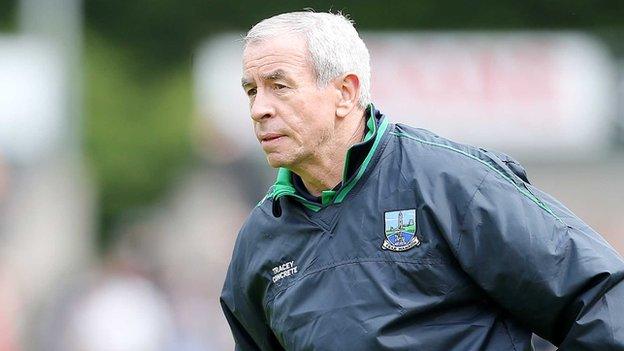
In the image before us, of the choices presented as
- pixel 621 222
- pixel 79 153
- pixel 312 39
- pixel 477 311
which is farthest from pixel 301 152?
pixel 79 153

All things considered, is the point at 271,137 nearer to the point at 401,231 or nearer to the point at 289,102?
the point at 289,102

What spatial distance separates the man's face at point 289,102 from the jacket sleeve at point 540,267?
65cm

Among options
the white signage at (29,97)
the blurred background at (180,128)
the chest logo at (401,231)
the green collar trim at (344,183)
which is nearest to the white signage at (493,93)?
the blurred background at (180,128)

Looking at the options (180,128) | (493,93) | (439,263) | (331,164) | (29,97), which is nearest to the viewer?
(439,263)

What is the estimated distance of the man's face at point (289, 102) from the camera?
523 centimetres

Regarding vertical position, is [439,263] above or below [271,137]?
below

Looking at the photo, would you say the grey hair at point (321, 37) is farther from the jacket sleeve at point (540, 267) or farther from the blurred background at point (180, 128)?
the blurred background at point (180, 128)

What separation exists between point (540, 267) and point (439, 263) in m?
0.34

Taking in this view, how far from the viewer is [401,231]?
501cm

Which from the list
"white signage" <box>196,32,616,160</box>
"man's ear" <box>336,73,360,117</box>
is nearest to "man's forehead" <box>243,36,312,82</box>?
"man's ear" <box>336,73,360,117</box>

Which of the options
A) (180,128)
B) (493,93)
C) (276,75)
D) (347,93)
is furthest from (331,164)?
(180,128)

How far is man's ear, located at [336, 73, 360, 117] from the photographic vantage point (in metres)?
5.29

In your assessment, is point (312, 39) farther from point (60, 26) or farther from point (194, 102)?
Result: point (194, 102)

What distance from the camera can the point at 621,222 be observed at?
1243cm
